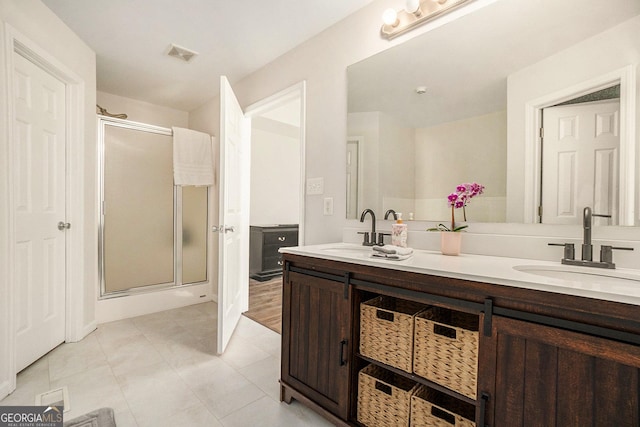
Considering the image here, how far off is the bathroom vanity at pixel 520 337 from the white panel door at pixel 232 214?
1.11 meters

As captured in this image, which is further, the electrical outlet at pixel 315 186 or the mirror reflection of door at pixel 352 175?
the electrical outlet at pixel 315 186

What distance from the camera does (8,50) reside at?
1.65 metres

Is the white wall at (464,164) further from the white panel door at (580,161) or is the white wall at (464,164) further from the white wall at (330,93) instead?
the white wall at (330,93)

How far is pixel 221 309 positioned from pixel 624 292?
83.7 inches

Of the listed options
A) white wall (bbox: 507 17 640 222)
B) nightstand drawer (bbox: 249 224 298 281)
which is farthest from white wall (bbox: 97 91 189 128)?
white wall (bbox: 507 17 640 222)

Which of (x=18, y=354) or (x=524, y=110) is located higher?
(x=524, y=110)

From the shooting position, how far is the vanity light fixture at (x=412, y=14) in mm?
1542

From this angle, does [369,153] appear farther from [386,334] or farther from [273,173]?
[273,173]

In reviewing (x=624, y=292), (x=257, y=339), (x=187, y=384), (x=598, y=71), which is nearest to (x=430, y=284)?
(x=624, y=292)

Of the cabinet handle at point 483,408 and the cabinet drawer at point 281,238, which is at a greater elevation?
the cabinet drawer at point 281,238

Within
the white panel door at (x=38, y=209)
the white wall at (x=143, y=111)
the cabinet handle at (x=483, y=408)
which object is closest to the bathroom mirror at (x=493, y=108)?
the cabinet handle at (x=483, y=408)

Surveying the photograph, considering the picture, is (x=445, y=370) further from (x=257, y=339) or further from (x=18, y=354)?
(x=18, y=354)

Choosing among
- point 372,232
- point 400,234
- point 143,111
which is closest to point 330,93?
point 372,232

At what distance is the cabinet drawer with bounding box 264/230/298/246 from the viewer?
4234mm
